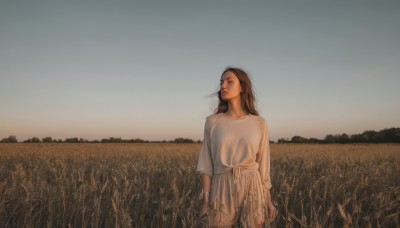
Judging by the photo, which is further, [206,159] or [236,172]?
[206,159]

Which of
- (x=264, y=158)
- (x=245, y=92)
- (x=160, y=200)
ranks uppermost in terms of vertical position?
(x=245, y=92)

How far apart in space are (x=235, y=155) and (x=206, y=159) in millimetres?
266

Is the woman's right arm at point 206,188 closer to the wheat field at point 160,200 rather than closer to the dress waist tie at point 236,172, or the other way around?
the wheat field at point 160,200

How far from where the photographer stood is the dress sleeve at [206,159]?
8.71 feet

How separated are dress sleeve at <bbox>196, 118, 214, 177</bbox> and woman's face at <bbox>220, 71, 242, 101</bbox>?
296 mm

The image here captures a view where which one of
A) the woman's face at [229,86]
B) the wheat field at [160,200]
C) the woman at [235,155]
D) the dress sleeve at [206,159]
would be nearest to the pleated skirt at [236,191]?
the woman at [235,155]

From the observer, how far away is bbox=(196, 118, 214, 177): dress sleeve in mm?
2656

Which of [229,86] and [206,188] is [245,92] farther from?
[206,188]

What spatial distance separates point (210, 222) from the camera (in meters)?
2.20

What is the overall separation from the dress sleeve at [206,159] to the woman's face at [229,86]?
11.7 inches

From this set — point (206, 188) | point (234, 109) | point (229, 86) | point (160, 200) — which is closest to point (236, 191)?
point (206, 188)

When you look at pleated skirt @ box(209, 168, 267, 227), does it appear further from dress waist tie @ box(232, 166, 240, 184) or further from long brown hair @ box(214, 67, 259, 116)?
long brown hair @ box(214, 67, 259, 116)

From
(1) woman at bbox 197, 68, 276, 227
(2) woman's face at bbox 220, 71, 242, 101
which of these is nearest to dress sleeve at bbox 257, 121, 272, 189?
(1) woman at bbox 197, 68, 276, 227

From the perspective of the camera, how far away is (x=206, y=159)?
2.68 m
